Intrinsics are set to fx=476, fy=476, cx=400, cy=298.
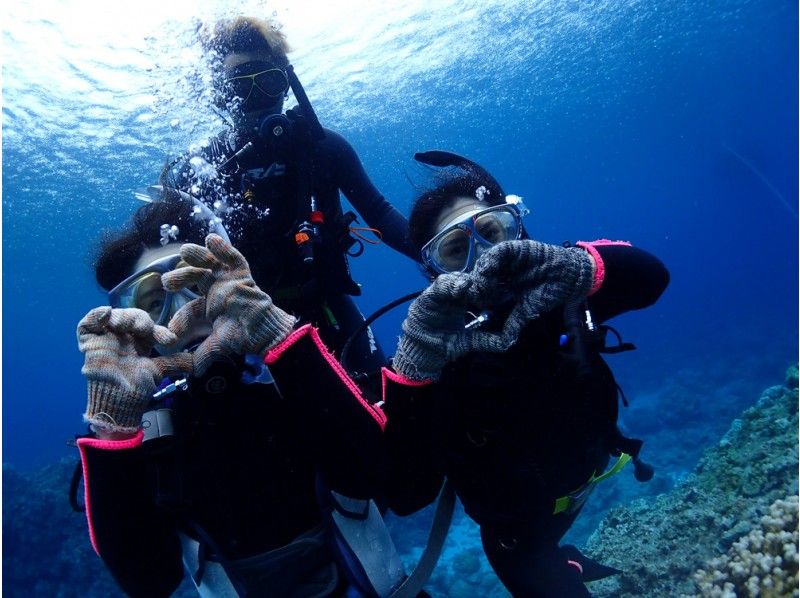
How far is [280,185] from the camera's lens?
12.9 ft

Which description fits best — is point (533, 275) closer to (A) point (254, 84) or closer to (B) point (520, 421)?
(B) point (520, 421)

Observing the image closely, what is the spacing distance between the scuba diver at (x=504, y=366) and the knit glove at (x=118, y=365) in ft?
3.45

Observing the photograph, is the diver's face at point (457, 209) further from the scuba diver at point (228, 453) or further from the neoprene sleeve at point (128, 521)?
the neoprene sleeve at point (128, 521)

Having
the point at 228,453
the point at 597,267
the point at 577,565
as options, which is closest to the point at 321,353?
the point at 228,453

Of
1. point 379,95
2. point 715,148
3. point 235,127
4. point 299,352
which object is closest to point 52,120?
point 379,95

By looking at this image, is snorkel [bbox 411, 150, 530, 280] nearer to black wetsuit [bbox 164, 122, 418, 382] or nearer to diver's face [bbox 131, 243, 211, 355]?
black wetsuit [bbox 164, 122, 418, 382]

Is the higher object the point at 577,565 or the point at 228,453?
the point at 228,453

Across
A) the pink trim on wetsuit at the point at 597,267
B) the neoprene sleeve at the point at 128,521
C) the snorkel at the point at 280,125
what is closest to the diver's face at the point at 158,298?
the neoprene sleeve at the point at 128,521

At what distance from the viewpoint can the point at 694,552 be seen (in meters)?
5.44

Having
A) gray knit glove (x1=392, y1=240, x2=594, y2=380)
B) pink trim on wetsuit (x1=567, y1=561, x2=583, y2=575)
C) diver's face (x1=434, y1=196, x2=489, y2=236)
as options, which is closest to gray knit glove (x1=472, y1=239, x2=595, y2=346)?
gray knit glove (x1=392, y1=240, x2=594, y2=380)

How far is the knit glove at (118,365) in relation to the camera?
1835mm

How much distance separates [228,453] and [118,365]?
763 millimetres

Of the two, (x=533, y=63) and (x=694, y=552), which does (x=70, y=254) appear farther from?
(x=694, y=552)

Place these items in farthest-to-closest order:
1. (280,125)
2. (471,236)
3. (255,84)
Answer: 1. (255,84)
2. (280,125)
3. (471,236)
